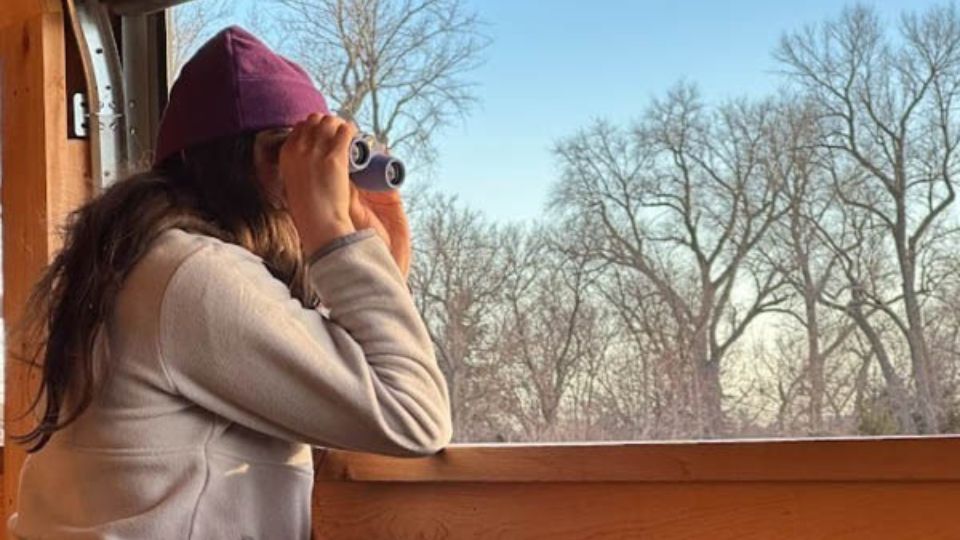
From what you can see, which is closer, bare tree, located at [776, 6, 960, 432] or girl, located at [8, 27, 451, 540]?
girl, located at [8, 27, 451, 540]

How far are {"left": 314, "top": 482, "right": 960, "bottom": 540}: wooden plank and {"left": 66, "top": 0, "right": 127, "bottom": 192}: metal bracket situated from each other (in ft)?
2.46

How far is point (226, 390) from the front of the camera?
1299 millimetres

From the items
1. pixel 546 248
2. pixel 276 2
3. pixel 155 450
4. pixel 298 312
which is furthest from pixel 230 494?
pixel 276 2

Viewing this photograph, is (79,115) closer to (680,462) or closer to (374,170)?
(374,170)

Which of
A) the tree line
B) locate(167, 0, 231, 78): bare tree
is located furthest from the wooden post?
the tree line

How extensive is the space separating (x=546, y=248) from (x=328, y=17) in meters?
0.59

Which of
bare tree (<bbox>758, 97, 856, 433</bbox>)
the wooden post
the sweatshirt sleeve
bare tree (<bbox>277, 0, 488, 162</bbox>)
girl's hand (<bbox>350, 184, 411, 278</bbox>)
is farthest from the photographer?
the wooden post

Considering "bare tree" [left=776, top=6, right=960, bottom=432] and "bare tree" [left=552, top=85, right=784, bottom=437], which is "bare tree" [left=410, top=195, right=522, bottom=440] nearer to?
"bare tree" [left=552, top=85, right=784, bottom=437]

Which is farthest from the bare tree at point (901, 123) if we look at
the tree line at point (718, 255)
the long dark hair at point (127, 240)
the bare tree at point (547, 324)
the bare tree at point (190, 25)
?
the bare tree at point (190, 25)

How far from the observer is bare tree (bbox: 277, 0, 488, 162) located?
205 cm

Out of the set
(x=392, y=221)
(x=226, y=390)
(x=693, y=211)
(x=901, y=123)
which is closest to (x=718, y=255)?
(x=693, y=211)

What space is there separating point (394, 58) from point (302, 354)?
3.09 feet

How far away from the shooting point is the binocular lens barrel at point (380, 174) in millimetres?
1509

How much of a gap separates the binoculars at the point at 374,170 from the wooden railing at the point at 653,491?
38 cm
